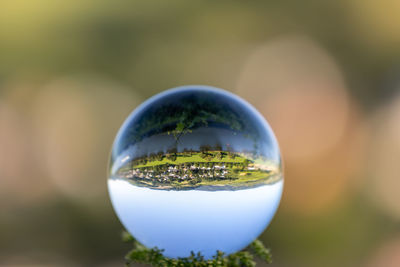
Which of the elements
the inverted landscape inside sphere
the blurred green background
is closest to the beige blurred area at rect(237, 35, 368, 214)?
the blurred green background

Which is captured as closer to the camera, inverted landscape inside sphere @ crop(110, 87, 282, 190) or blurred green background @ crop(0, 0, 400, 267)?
inverted landscape inside sphere @ crop(110, 87, 282, 190)

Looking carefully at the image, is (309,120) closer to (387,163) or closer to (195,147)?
(387,163)

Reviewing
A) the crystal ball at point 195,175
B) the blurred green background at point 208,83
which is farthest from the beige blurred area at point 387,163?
the crystal ball at point 195,175

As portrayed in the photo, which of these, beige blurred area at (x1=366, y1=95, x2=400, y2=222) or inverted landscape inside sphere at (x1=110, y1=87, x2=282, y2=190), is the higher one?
beige blurred area at (x1=366, y1=95, x2=400, y2=222)

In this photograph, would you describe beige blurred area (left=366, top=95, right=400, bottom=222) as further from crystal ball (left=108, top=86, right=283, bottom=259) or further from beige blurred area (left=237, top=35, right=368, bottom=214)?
crystal ball (left=108, top=86, right=283, bottom=259)

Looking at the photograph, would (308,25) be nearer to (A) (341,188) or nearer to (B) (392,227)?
(A) (341,188)
